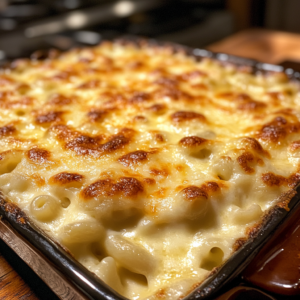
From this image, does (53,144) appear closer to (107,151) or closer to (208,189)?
(107,151)

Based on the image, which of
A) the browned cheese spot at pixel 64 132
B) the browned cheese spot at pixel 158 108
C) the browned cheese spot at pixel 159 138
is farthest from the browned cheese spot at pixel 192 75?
the browned cheese spot at pixel 64 132

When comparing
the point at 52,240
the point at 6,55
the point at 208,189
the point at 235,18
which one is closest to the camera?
the point at 52,240

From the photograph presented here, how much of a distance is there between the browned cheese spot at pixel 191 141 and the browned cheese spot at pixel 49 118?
1.91ft

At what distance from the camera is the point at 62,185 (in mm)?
1212

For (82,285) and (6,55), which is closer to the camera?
(82,285)

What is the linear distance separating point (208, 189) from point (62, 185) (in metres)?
0.47

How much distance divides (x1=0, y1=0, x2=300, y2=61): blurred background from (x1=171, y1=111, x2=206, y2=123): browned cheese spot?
6.42ft

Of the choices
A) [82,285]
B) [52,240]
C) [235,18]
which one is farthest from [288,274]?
[235,18]

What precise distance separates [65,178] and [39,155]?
0.63ft

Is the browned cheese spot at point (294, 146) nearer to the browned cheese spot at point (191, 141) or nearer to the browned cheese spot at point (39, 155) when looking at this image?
the browned cheese spot at point (191, 141)

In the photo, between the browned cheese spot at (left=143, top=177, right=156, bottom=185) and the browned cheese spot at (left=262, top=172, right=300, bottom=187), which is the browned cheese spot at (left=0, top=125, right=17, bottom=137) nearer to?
the browned cheese spot at (left=143, top=177, right=156, bottom=185)

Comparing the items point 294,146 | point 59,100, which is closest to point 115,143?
point 59,100

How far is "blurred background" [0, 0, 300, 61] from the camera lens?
419 cm

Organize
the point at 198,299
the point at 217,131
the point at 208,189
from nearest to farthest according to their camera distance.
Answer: the point at 198,299 → the point at 208,189 → the point at 217,131
